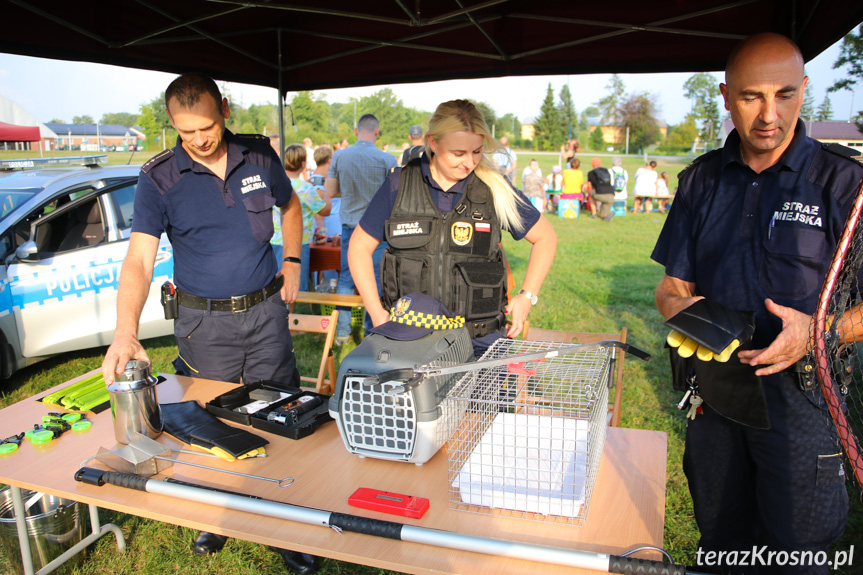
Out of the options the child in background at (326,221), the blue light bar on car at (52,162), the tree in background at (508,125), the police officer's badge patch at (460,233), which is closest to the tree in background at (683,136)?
the tree in background at (508,125)

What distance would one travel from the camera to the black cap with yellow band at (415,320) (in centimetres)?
194

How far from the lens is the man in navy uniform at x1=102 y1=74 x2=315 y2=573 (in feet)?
8.68

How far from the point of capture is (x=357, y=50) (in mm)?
3953

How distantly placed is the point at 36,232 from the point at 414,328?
4.63 metres

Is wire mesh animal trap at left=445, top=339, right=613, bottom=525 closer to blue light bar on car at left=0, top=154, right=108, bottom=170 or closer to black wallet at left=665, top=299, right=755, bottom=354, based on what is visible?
black wallet at left=665, top=299, right=755, bottom=354

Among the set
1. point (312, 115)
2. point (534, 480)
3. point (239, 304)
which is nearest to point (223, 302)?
point (239, 304)

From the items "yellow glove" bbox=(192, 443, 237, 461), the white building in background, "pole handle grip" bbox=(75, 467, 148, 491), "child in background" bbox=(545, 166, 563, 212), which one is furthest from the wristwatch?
"child in background" bbox=(545, 166, 563, 212)

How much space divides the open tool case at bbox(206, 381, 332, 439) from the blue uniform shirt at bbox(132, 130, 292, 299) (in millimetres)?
573

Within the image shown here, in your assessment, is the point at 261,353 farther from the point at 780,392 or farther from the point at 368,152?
the point at 368,152

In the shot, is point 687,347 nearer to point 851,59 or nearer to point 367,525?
point 367,525

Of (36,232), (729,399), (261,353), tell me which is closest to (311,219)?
(36,232)

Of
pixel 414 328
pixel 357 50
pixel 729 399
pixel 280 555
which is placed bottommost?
pixel 280 555

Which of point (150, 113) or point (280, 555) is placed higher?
point (150, 113)

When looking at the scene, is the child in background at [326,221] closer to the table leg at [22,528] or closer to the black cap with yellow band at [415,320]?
the table leg at [22,528]
